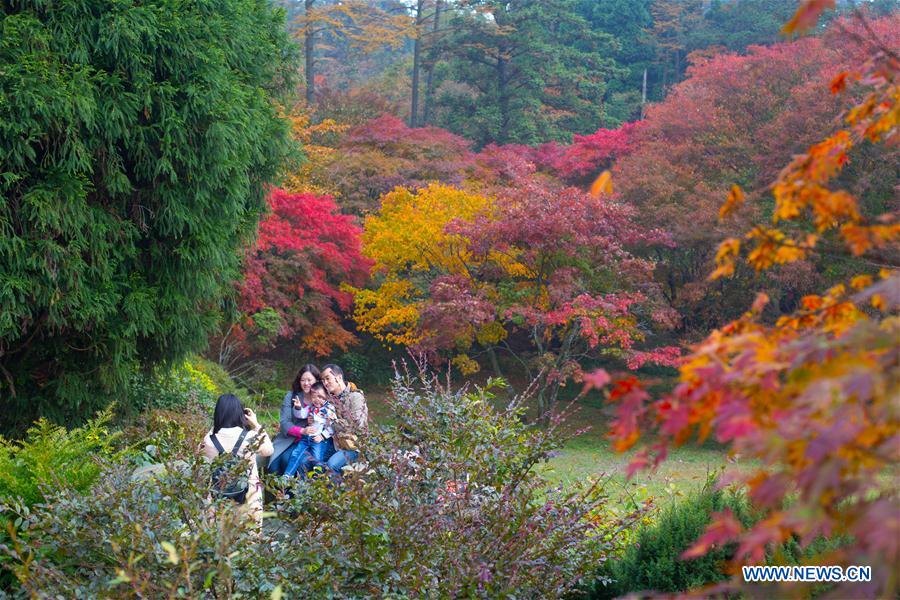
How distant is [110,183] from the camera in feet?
24.2

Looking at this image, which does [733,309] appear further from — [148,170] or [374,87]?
[374,87]

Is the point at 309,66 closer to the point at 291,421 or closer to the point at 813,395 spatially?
the point at 291,421

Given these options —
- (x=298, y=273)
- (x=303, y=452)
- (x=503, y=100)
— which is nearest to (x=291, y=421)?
(x=303, y=452)

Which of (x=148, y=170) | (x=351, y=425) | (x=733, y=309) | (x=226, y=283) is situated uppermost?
(x=148, y=170)

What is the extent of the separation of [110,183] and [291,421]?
265cm

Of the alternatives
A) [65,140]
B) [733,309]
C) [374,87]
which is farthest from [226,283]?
[374,87]

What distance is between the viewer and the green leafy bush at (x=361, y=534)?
133 inches

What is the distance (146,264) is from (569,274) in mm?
8021

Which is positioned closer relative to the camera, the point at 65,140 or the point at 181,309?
the point at 65,140

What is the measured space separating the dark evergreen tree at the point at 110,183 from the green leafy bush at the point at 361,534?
3.68 m

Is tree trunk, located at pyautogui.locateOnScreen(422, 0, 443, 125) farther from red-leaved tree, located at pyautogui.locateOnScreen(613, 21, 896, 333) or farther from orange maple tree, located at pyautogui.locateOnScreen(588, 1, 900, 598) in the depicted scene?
orange maple tree, located at pyautogui.locateOnScreen(588, 1, 900, 598)

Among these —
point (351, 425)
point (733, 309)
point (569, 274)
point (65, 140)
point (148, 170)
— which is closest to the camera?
point (351, 425)

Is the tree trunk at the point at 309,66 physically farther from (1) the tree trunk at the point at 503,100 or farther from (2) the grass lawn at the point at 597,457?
(2) the grass lawn at the point at 597,457

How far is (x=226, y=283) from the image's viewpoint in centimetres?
912
